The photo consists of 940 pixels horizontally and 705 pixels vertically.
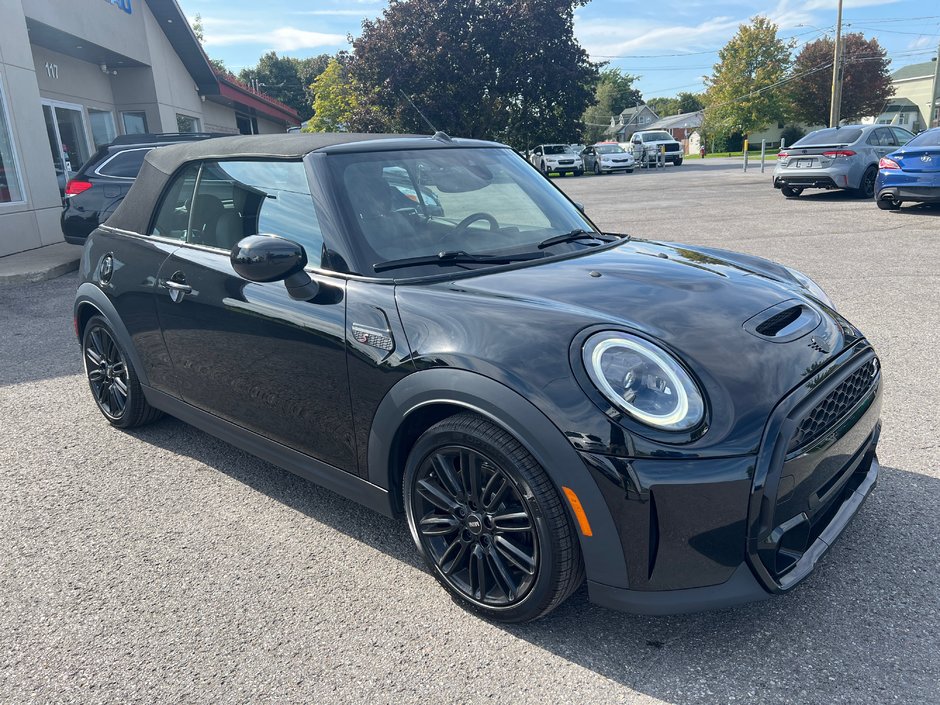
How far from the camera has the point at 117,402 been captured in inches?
168

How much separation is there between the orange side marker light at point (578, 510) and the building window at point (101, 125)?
17974 mm

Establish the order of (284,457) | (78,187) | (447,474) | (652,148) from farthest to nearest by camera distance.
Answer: (652,148)
(78,187)
(284,457)
(447,474)

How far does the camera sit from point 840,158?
14.7 meters

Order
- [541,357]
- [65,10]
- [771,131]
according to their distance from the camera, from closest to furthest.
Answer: [541,357]
[65,10]
[771,131]

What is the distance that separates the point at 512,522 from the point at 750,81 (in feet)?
232

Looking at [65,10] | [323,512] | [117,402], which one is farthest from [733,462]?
[65,10]

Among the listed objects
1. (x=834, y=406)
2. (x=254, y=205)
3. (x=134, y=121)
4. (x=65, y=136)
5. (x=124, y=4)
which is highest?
(x=124, y=4)

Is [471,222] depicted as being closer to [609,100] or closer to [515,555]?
[515,555]

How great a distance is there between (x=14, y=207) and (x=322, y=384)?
36.5ft

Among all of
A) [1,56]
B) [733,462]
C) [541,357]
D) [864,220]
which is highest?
[1,56]

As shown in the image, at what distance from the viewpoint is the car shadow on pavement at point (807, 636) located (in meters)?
2.13

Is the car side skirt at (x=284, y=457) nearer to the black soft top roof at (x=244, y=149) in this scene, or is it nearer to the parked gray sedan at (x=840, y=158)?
the black soft top roof at (x=244, y=149)

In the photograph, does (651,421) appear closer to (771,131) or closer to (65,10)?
(65,10)

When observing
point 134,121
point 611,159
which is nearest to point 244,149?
point 134,121
